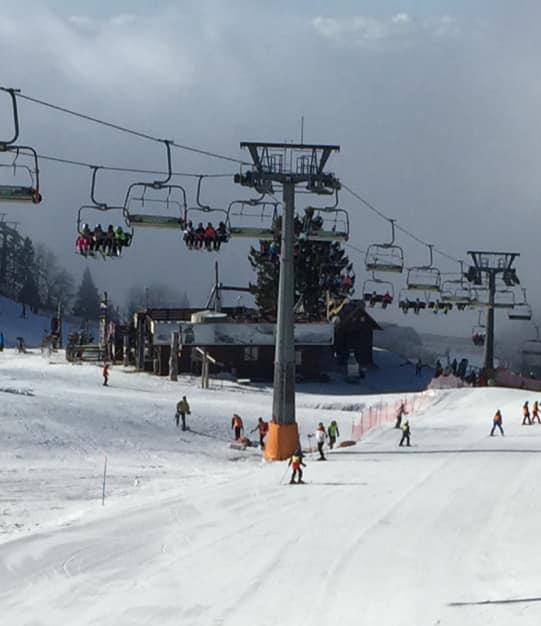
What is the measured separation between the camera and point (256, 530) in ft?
53.9

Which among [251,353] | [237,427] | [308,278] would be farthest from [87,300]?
[237,427]

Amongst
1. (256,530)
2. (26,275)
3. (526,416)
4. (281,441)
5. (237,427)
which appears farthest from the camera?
(26,275)

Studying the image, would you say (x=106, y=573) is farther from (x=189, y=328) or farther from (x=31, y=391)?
(x=189, y=328)

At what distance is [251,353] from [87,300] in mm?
110973

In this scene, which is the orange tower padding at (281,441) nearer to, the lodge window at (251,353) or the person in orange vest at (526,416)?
the person in orange vest at (526,416)

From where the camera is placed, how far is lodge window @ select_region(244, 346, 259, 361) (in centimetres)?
5712

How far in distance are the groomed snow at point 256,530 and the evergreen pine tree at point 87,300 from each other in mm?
128788

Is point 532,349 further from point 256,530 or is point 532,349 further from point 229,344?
point 256,530

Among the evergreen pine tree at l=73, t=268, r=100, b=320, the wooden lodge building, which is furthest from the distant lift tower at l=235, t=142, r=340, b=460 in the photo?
the evergreen pine tree at l=73, t=268, r=100, b=320

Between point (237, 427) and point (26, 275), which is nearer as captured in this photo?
point (237, 427)

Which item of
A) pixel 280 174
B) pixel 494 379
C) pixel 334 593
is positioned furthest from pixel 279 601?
pixel 494 379

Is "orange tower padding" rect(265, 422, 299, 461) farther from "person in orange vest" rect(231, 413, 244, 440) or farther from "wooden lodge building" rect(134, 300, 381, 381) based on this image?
"wooden lodge building" rect(134, 300, 381, 381)

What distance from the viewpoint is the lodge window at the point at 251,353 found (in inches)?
2249

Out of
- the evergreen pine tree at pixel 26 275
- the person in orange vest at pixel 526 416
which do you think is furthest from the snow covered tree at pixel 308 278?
the evergreen pine tree at pixel 26 275
